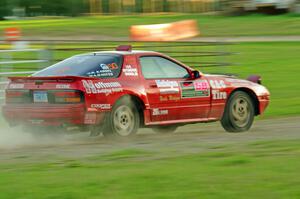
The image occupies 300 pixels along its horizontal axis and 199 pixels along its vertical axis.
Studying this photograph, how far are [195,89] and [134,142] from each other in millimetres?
1891

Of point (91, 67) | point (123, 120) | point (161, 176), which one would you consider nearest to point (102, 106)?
point (123, 120)

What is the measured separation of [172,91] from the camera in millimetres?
13445

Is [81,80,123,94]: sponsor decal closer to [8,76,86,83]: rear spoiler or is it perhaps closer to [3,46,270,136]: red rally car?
[3,46,270,136]: red rally car

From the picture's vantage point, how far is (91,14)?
2931 inches

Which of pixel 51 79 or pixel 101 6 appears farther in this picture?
pixel 101 6

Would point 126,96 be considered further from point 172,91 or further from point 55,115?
point 55,115

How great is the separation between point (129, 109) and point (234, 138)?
1643 mm

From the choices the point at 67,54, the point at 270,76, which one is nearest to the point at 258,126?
the point at 270,76

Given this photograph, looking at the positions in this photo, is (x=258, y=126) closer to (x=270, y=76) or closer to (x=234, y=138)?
(x=234, y=138)

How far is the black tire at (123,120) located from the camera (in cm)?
1252

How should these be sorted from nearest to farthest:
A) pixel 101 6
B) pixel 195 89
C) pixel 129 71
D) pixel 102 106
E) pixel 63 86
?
pixel 63 86
pixel 102 106
pixel 129 71
pixel 195 89
pixel 101 6

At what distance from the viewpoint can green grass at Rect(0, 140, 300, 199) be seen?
723cm

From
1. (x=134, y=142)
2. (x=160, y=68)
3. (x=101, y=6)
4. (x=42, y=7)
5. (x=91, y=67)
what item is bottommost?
(x=42, y=7)

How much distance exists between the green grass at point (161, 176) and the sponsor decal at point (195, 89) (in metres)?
3.43
